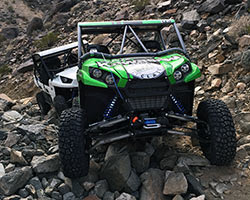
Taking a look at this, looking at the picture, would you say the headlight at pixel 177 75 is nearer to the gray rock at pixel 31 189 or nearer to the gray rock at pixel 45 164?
the gray rock at pixel 45 164

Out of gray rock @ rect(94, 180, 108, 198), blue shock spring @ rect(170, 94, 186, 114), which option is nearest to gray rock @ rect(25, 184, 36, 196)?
gray rock @ rect(94, 180, 108, 198)

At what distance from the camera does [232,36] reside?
21.4 feet

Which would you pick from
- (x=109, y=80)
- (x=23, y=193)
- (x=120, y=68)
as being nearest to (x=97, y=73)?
(x=109, y=80)

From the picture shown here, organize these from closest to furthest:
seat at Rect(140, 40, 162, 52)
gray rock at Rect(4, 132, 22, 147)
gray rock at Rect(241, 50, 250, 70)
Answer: gray rock at Rect(4, 132, 22, 147), seat at Rect(140, 40, 162, 52), gray rock at Rect(241, 50, 250, 70)

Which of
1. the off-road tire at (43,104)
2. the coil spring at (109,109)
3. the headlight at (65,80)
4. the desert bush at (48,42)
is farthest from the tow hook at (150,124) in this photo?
the desert bush at (48,42)

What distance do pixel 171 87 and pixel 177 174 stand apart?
110cm

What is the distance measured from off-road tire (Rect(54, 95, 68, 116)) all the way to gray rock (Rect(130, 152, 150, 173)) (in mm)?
2718

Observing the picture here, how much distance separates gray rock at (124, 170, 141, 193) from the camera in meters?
3.49

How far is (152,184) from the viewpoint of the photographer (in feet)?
11.4

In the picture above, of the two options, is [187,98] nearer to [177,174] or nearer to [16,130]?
[177,174]

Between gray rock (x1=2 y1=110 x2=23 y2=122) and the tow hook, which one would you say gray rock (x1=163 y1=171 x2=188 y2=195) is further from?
gray rock (x1=2 y1=110 x2=23 y2=122)

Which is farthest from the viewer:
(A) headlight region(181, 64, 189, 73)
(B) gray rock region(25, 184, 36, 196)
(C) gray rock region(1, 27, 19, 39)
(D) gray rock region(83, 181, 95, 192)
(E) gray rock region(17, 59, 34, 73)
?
(C) gray rock region(1, 27, 19, 39)

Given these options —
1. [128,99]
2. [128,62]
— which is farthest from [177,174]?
[128,62]

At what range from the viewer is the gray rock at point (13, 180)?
3.33 m
